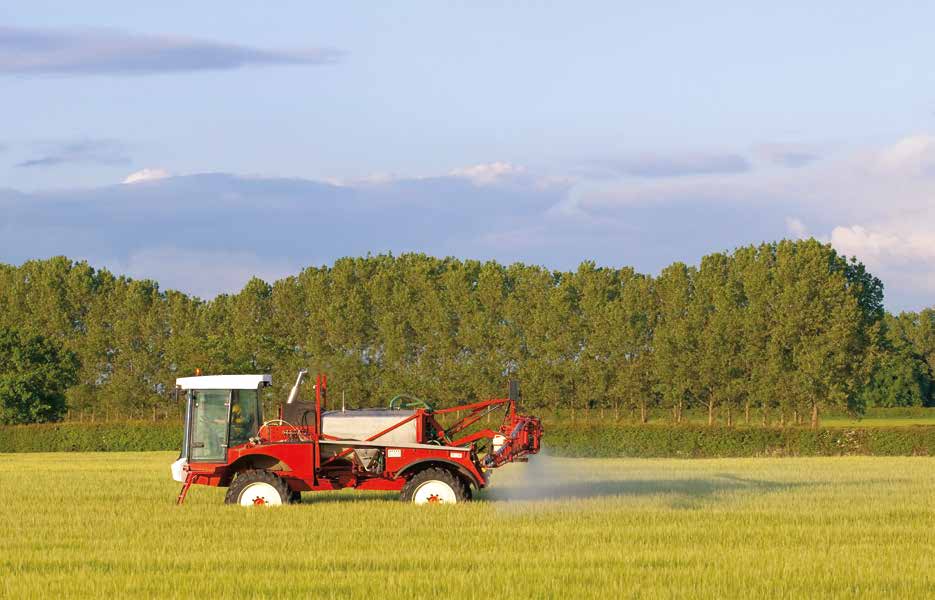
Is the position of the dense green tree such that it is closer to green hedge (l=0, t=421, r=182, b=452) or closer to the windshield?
green hedge (l=0, t=421, r=182, b=452)

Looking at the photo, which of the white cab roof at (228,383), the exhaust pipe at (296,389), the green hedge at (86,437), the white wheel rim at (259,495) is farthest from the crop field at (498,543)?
the green hedge at (86,437)

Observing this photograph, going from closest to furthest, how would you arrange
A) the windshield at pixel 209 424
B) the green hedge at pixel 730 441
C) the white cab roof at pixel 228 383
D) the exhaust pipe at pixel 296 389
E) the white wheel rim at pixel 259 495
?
the white wheel rim at pixel 259 495 → the exhaust pipe at pixel 296 389 → the windshield at pixel 209 424 → the white cab roof at pixel 228 383 → the green hedge at pixel 730 441

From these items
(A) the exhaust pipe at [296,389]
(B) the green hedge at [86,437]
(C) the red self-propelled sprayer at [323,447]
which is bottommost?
(B) the green hedge at [86,437]

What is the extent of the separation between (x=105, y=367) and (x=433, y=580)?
9022cm

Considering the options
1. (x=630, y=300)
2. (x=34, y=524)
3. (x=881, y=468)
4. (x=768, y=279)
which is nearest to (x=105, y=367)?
(x=630, y=300)

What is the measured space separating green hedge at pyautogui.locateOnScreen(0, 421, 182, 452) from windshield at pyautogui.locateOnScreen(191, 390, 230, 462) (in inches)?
1798

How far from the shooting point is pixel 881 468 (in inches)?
1610

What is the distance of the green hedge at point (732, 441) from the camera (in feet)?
186

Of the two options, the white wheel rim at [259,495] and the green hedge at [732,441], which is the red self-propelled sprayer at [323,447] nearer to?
the white wheel rim at [259,495]

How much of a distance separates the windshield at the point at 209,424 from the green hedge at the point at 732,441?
3181 cm

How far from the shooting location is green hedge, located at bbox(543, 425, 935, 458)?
5666cm

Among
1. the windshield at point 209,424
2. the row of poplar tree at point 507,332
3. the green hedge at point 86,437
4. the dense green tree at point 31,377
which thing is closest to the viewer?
the windshield at point 209,424

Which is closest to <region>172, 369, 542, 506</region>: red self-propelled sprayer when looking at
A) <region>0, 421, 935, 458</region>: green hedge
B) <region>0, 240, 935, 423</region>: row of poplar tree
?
<region>0, 421, 935, 458</region>: green hedge

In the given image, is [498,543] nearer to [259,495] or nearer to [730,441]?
[259,495]
